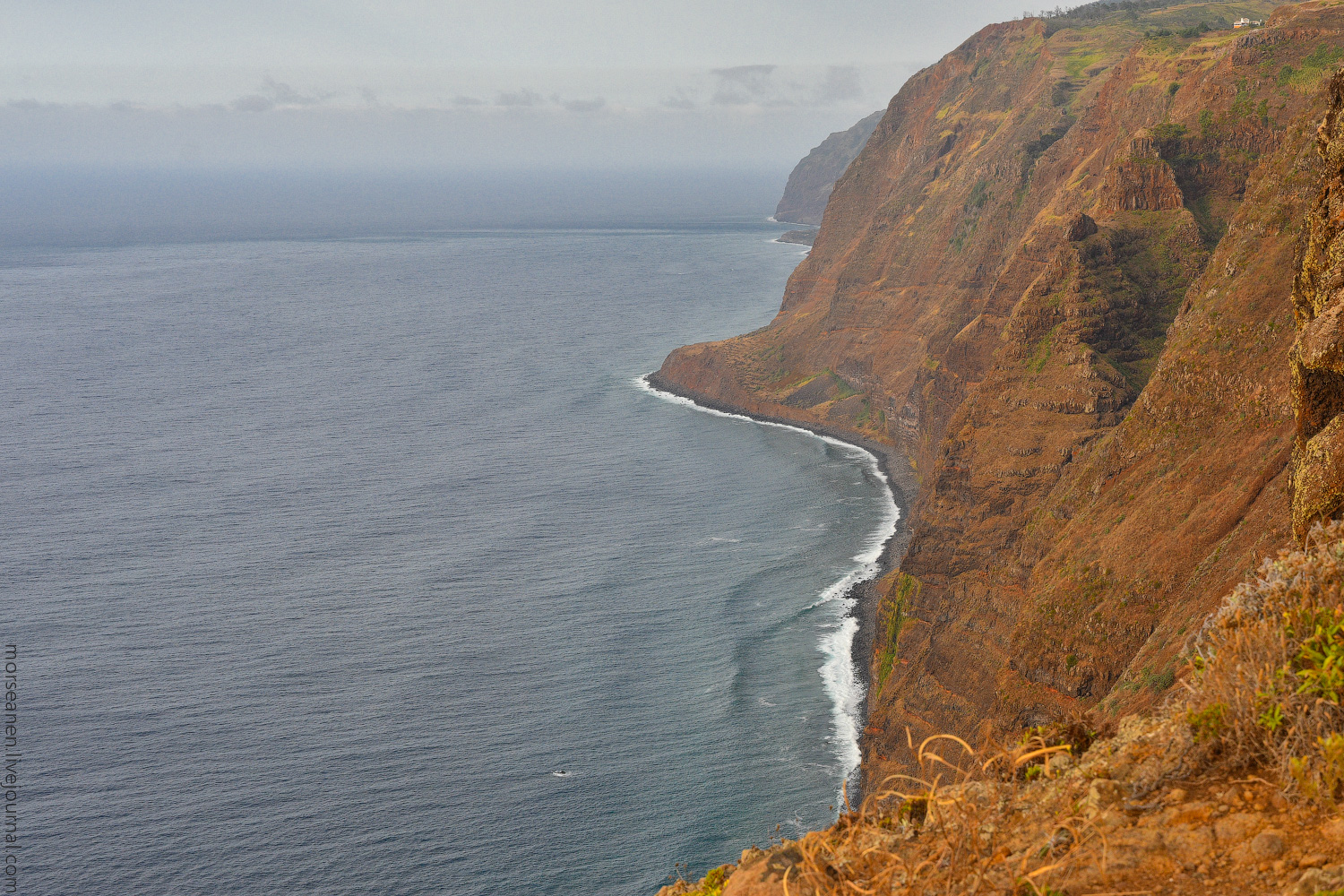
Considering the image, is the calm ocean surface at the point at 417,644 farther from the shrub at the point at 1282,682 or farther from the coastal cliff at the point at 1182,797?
the shrub at the point at 1282,682

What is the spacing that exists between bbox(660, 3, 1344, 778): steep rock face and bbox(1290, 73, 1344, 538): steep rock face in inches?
582

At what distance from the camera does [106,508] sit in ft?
360

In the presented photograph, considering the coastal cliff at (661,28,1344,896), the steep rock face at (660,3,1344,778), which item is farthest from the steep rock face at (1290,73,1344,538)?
the steep rock face at (660,3,1344,778)

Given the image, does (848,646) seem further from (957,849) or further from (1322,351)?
(957,849)

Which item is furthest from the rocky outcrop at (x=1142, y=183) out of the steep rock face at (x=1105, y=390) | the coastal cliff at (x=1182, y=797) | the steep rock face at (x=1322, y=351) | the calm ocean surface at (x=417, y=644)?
the coastal cliff at (x=1182, y=797)

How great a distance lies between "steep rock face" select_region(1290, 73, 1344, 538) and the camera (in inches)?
762

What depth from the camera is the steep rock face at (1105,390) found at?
48.3m

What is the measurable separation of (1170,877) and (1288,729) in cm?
236

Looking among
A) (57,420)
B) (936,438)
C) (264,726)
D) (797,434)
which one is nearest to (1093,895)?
(264,726)

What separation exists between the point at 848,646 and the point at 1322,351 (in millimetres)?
66805

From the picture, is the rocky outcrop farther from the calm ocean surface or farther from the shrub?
the shrub

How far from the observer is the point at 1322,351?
2022 centimetres

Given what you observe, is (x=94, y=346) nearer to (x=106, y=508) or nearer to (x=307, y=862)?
(x=106, y=508)

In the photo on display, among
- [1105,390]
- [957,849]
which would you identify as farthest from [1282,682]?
[1105,390]
